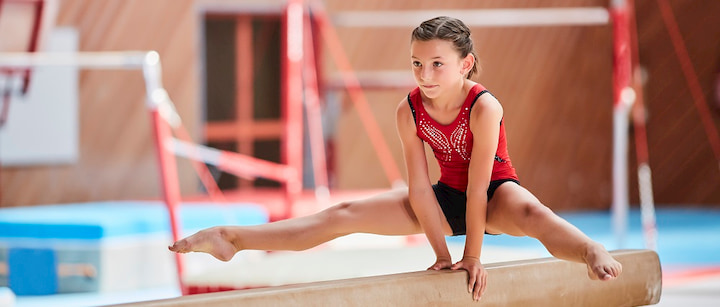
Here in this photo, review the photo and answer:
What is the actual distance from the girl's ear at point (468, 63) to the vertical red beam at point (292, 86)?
233cm

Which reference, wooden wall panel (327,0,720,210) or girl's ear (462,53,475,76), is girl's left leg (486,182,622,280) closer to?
girl's ear (462,53,475,76)

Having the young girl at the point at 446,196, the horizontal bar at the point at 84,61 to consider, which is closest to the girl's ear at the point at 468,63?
the young girl at the point at 446,196

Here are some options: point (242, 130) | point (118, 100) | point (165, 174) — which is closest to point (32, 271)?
point (165, 174)

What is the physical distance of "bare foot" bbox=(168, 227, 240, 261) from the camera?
228 cm

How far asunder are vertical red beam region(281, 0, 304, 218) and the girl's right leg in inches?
88.8

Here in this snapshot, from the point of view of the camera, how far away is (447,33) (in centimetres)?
229

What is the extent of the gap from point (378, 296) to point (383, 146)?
5531mm

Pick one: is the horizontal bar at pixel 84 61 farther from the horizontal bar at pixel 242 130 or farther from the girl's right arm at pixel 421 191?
the horizontal bar at pixel 242 130

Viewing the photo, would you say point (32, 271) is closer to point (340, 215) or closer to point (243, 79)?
point (243, 79)

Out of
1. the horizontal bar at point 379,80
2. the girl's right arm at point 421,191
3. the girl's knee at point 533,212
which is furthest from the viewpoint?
the horizontal bar at point 379,80

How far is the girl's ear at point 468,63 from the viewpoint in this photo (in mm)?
2367

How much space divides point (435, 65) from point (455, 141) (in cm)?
23

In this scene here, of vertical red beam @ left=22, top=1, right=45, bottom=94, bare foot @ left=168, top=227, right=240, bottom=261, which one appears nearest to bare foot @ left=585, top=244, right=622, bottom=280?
bare foot @ left=168, top=227, right=240, bottom=261

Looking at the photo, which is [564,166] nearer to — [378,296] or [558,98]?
[558,98]
